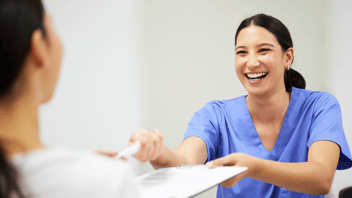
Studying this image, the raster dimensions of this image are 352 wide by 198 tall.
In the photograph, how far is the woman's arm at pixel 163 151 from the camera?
0.59 metres

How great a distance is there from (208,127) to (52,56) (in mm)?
654

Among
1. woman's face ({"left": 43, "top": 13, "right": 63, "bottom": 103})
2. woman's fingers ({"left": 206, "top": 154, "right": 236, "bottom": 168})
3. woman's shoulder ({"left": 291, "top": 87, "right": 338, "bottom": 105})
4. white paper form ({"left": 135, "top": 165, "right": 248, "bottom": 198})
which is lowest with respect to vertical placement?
woman's fingers ({"left": 206, "top": 154, "right": 236, "bottom": 168})

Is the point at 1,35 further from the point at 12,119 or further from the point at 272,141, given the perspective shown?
the point at 272,141

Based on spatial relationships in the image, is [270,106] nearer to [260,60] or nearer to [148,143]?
[260,60]

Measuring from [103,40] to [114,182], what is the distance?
4.61 feet

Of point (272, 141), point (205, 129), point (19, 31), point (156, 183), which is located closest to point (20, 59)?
point (19, 31)

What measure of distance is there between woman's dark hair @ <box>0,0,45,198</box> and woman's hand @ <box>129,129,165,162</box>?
0.32m

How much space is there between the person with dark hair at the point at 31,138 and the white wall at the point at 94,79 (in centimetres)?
123

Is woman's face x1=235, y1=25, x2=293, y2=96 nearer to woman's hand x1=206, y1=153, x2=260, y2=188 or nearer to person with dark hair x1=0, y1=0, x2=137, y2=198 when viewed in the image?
woman's hand x1=206, y1=153, x2=260, y2=188

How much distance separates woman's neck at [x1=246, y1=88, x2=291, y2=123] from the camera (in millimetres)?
954

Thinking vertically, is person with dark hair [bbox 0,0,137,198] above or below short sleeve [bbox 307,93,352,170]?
above

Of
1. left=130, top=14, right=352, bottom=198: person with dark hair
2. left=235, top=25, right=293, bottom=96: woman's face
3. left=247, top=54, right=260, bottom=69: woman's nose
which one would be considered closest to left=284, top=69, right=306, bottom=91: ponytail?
left=130, top=14, right=352, bottom=198: person with dark hair

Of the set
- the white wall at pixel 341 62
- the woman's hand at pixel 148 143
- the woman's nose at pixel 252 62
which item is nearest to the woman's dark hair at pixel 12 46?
the woman's hand at pixel 148 143

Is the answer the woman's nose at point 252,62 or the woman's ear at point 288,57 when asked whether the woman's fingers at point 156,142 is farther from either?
the woman's ear at point 288,57
